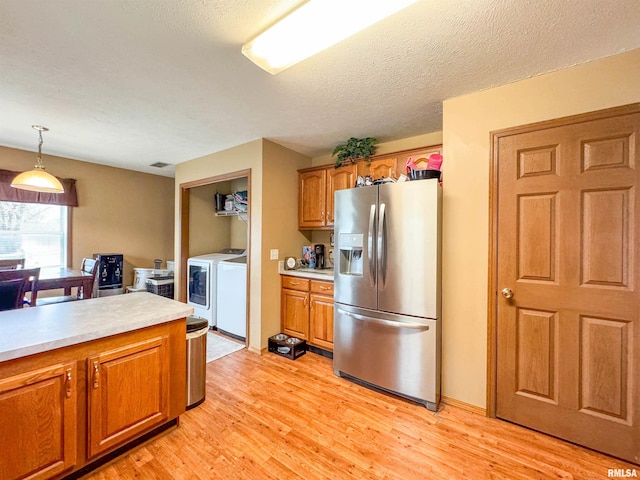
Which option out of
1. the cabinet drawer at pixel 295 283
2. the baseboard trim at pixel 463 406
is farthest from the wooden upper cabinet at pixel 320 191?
the baseboard trim at pixel 463 406

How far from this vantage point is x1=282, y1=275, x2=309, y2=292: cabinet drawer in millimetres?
3107

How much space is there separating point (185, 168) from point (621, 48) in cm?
456

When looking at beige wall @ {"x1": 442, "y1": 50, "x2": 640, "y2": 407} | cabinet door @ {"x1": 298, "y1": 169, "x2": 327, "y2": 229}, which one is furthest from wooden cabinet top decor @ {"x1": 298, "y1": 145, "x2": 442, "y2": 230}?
beige wall @ {"x1": 442, "y1": 50, "x2": 640, "y2": 407}

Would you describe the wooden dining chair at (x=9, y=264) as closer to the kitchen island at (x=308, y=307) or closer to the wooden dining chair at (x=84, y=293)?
the wooden dining chair at (x=84, y=293)

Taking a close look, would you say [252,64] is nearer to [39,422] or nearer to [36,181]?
[39,422]

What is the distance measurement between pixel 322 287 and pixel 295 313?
533 millimetres

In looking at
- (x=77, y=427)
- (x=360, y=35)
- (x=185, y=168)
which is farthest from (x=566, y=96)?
(x=185, y=168)

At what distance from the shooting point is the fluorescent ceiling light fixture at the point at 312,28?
3.98ft

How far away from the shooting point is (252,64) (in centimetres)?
176

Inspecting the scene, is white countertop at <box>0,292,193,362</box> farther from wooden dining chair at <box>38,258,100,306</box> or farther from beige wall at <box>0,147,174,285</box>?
beige wall at <box>0,147,174,285</box>

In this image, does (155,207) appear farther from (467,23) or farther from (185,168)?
(467,23)

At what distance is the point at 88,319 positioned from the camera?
5.07ft

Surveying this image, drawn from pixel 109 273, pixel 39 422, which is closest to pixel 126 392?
pixel 39 422

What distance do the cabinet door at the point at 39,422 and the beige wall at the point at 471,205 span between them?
242 centimetres
